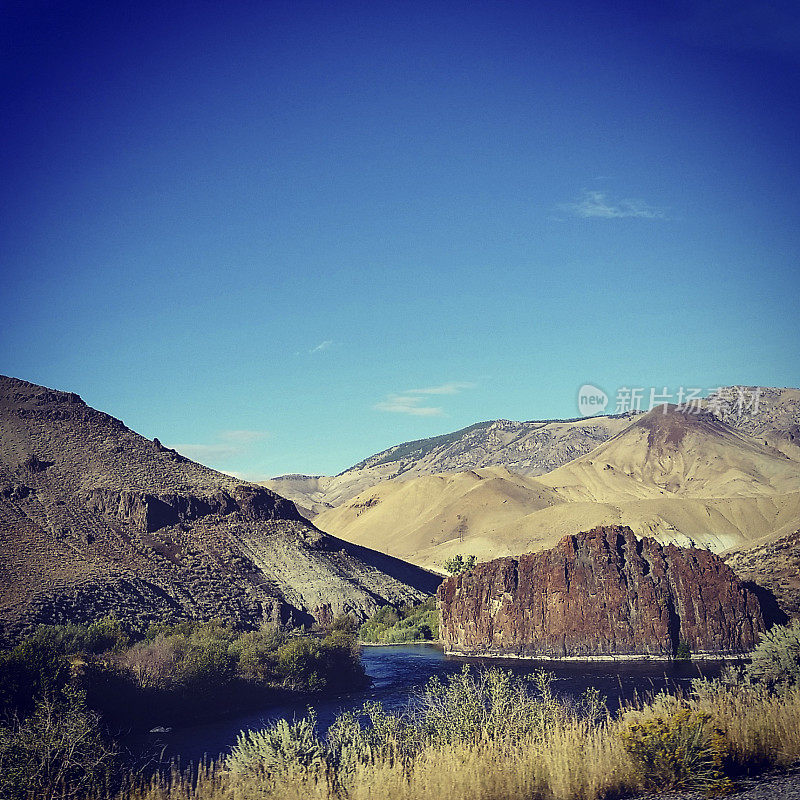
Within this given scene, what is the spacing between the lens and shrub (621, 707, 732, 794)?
13445 millimetres

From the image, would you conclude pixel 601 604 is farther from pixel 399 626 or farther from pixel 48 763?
pixel 48 763

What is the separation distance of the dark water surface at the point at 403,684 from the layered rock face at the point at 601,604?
293cm

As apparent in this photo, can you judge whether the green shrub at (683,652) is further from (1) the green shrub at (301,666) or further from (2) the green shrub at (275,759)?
(2) the green shrub at (275,759)

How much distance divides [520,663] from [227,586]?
1350 inches

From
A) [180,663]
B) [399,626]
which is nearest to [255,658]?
[180,663]

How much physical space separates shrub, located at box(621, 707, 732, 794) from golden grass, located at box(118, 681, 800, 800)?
0.86 feet

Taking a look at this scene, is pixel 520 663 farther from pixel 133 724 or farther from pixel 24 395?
pixel 24 395

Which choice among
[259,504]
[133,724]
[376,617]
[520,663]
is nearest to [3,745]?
[133,724]

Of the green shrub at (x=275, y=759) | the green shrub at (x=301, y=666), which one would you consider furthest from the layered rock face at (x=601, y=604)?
the green shrub at (x=275, y=759)

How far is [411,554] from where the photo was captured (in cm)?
17512

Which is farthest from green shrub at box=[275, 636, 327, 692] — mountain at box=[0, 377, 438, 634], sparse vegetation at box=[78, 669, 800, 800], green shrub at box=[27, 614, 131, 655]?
sparse vegetation at box=[78, 669, 800, 800]

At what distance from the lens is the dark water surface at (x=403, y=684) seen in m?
39.3

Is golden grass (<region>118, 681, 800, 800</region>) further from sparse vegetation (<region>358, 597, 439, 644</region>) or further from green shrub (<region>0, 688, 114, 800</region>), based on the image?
sparse vegetation (<region>358, 597, 439, 644</region>)

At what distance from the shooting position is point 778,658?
27.3m
